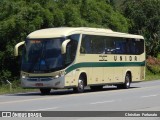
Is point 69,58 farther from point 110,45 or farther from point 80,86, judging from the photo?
point 110,45

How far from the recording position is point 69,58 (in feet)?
86.7

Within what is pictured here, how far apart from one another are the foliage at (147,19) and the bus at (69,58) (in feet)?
99.4

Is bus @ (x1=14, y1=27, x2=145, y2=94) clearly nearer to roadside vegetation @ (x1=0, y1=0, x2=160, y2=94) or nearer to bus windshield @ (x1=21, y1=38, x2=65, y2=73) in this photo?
bus windshield @ (x1=21, y1=38, x2=65, y2=73)

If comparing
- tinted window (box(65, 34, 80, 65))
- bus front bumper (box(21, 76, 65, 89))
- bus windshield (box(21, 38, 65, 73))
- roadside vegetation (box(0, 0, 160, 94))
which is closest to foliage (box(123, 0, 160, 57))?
roadside vegetation (box(0, 0, 160, 94))

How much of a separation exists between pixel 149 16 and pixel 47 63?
121 ft

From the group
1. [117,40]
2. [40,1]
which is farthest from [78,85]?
[40,1]

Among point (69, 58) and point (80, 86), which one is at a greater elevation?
point (69, 58)

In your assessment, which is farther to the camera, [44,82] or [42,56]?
[42,56]

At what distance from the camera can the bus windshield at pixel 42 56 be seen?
26.0 meters

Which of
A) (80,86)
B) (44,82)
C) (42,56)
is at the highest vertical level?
(42,56)

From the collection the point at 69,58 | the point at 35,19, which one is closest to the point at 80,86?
the point at 69,58

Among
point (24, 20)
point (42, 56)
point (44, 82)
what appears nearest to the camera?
point (44, 82)

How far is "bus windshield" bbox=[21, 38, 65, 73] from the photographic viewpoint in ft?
85.5

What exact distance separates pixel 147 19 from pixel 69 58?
35954mm
